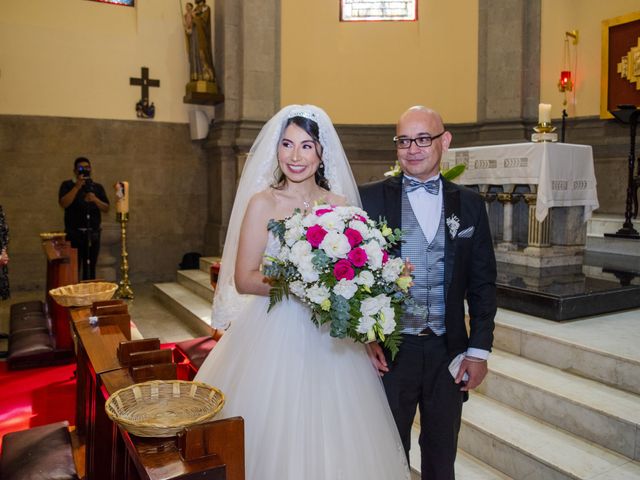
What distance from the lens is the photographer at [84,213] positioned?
23.5 ft

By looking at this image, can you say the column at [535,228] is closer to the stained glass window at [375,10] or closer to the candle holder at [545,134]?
the candle holder at [545,134]

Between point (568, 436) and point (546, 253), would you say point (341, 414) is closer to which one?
point (568, 436)

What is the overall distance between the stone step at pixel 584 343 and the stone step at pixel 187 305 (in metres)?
2.99

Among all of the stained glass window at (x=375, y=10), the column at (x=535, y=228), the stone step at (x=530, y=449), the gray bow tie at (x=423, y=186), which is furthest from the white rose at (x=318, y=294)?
the stained glass window at (x=375, y=10)

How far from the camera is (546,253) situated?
5.77 metres

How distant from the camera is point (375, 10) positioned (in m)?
9.80

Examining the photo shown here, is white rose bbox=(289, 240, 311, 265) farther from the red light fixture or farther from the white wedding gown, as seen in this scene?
the red light fixture

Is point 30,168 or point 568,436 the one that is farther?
point 30,168

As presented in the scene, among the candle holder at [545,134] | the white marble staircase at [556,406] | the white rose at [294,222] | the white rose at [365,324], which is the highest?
the candle holder at [545,134]

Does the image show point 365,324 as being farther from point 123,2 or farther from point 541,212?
point 123,2

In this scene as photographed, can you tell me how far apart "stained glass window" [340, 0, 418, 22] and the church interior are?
88mm

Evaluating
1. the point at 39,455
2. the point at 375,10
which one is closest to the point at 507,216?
the point at 39,455

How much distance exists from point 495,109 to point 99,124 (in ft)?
19.6

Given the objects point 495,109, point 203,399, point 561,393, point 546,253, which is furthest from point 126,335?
point 495,109
